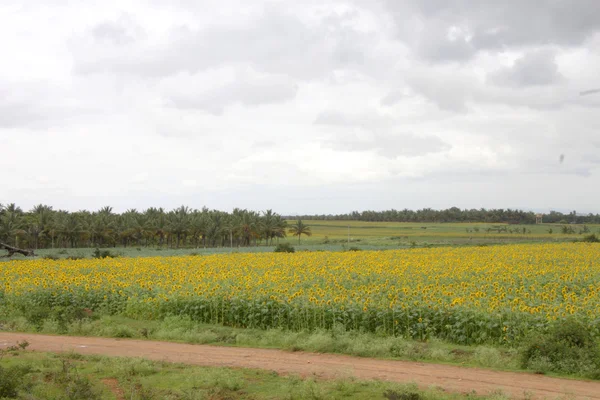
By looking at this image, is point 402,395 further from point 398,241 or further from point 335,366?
point 398,241

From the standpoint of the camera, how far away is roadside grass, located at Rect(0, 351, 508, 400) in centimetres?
849

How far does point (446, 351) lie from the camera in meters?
12.0

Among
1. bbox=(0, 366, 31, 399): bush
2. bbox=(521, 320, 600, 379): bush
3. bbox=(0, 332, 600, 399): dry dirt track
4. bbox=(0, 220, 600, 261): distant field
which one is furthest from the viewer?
bbox=(0, 220, 600, 261): distant field

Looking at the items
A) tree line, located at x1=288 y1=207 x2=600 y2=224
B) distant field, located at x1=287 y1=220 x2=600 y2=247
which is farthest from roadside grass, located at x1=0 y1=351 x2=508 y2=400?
tree line, located at x1=288 y1=207 x2=600 y2=224

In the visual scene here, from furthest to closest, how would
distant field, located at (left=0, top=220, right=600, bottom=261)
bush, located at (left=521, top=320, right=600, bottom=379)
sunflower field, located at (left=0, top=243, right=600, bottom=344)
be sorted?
distant field, located at (left=0, top=220, right=600, bottom=261) < sunflower field, located at (left=0, top=243, right=600, bottom=344) < bush, located at (left=521, top=320, right=600, bottom=379)

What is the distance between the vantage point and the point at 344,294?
16625 millimetres

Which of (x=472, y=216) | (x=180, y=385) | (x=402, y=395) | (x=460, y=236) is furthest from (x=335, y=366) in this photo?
(x=472, y=216)

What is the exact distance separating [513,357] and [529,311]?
2.62 meters

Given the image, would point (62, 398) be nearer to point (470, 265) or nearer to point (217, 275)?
point (217, 275)

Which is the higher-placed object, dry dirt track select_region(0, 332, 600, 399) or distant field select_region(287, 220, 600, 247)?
distant field select_region(287, 220, 600, 247)

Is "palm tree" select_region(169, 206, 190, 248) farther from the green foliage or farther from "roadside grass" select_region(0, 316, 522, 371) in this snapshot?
the green foliage

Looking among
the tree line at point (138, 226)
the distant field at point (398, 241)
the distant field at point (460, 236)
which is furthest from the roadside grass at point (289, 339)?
the tree line at point (138, 226)

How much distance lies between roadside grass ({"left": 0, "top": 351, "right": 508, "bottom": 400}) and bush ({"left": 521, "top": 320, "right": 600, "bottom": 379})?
234cm

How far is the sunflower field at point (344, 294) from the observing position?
551 inches
